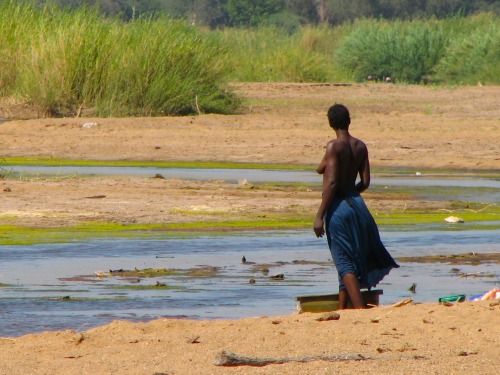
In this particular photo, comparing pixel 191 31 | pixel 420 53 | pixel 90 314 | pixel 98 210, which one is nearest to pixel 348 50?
pixel 420 53

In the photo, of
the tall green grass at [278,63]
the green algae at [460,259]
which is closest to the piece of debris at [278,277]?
the green algae at [460,259]

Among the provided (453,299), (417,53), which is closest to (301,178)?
(453,299)

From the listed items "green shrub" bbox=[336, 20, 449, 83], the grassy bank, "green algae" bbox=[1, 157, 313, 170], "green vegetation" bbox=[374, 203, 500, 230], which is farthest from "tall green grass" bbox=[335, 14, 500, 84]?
the grassy bank

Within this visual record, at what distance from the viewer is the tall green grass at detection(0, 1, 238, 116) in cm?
2686

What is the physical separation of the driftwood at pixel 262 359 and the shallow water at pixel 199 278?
2052 mm

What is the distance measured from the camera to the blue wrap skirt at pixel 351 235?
844 centimetres

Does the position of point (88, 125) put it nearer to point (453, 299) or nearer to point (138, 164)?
point (138, 164)

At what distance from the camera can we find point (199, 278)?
10555 mm

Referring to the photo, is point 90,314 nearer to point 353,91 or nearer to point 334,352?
point 334,352

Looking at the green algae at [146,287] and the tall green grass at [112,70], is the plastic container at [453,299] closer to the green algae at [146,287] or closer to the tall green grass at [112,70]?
the green algae at [146,287]

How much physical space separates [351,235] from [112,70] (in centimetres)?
1888

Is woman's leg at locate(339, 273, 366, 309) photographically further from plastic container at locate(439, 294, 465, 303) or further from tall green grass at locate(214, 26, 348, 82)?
tall green grass at locate(214, 26, 348, 82)

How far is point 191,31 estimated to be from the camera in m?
30.2

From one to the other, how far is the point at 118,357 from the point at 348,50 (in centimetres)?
3503
